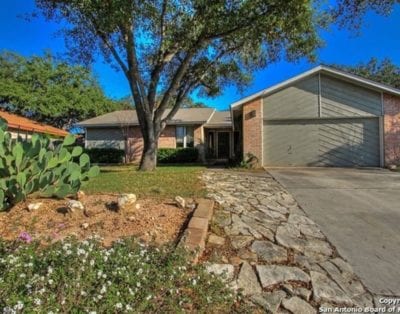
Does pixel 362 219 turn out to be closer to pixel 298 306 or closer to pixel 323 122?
pixel 298 306

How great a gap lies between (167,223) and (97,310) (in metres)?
2.42

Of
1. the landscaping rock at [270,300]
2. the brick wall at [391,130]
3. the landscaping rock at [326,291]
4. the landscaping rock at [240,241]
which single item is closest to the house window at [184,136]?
the brick wall at [391,130]

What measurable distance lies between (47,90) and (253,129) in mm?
21983

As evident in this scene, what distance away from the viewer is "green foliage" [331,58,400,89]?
32.7 meters

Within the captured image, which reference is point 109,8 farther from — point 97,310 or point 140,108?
point 97,310

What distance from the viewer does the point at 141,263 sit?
9.74 feet

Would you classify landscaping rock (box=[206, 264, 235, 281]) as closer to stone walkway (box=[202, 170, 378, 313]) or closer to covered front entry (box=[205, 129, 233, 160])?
stone walkway (box=[202, 170, 378, 313])

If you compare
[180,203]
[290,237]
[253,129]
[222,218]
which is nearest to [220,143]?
[253,129]

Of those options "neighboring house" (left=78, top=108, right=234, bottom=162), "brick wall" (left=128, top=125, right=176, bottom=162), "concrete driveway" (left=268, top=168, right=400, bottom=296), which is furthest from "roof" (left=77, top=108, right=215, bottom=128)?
"concrete driveway" (left=268, top=168, right=400, bottom=296)

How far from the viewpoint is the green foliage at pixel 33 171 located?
4.92 meters

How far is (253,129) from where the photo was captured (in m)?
15.1

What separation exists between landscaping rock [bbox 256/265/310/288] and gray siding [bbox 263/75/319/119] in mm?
11949

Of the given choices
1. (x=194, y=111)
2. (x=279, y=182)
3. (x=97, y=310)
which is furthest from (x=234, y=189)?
(x=194, y=111)

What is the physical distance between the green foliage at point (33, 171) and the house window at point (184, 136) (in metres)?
15.8
